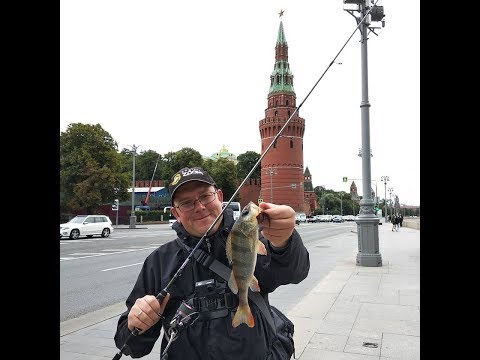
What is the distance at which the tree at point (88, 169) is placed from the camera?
138 ft

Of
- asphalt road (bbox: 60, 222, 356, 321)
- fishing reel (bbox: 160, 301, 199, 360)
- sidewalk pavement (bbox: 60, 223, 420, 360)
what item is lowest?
asphalt road (bbox: 60, 222, 356, 321)

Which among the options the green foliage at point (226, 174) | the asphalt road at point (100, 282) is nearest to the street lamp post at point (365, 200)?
the asphalt road at point (100, 282)

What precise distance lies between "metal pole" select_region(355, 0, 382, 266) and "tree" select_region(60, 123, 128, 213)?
116 ft

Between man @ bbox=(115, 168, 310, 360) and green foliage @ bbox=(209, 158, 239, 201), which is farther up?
green foliage @ bbox=(209, 158, 239, 201)

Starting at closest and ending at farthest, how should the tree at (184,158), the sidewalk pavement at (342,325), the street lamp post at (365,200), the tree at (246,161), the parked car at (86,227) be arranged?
the sidewalk pavement at (342,325) → the street lamp post at (365,200) → the parked car at (86,227) → the tree at (184,158) → the tree at (246,161)

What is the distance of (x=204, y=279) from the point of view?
2129 millimetres

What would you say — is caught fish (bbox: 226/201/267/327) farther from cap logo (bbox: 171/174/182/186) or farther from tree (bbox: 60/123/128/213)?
tree (bbox: 60/123/128/213)

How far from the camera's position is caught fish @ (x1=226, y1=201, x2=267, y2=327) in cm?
174

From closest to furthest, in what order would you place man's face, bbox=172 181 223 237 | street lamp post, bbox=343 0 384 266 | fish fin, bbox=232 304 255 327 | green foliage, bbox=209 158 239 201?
fish fin, bbox=232 304 255 327 < man's face, bbox=172 181 223 237 < street lamp post, bbox=343 0 384 266 < green foliage, bbox=209 158 239 201

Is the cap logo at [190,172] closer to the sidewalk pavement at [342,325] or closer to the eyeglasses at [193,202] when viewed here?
the eyeglasses at [193,202]

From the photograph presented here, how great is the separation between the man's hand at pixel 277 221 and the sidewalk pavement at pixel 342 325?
309 centimetres

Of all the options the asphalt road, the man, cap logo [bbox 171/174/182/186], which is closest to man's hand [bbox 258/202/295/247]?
the man
